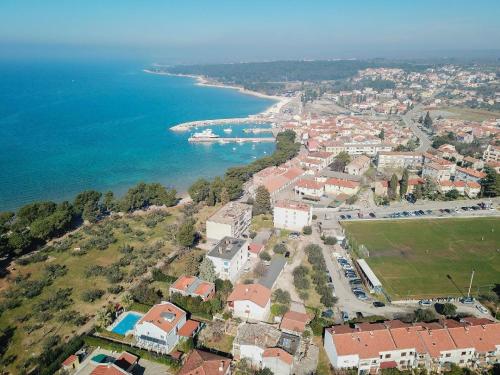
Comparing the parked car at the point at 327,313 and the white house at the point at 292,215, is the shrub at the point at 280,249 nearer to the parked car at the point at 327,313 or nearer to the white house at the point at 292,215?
the white house at the point at 292,215

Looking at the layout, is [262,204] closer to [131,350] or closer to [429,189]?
[429,189]

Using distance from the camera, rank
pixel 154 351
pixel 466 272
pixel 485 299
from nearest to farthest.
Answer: pixel 154 351, pixel 485 299, pixel 466 272

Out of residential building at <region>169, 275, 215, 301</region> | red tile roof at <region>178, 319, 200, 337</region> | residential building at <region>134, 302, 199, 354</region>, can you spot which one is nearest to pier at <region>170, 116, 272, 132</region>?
residential building at <region>169, 275, 215, 301</region>

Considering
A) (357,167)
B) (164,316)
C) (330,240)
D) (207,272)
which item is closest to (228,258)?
(207,272)

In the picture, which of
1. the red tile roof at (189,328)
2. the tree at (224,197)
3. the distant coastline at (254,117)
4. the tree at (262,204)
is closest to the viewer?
the red tile roof at (189,328)

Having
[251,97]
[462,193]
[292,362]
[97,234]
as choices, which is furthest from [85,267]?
[251,97]

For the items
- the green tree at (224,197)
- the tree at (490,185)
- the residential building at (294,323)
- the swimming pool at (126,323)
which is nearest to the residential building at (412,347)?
the residential building at (294,323)

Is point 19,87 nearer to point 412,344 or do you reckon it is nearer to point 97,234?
point 97,234
